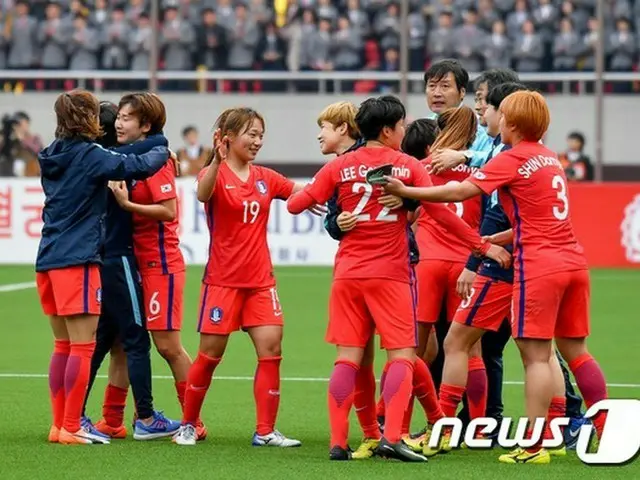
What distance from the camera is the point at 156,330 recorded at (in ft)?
26.8

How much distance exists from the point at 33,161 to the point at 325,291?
20.4ft

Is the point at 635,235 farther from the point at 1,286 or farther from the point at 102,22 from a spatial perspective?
the point at 102,22

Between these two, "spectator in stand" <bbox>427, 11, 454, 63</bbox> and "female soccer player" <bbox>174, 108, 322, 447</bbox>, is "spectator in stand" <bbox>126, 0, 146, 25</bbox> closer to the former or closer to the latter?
"spectator in stand" <bbox>427, 11, 454, 63</bbox>

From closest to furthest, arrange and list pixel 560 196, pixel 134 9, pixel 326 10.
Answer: pixel 560 196 → pixel 326 10 → pixel 134 9

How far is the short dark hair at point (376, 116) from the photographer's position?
727cm

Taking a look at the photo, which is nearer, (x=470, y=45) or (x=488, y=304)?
(x=488, y=304)

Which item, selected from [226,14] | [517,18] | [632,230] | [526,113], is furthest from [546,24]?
[526,113]

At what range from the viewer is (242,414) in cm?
902

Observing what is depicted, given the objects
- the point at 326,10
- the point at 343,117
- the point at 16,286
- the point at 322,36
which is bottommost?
the point at 16,286

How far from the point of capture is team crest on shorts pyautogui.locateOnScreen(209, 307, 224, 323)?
306 inches

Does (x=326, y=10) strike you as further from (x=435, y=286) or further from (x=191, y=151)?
(x=435, y=286)

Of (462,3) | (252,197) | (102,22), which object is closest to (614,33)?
(462,3)

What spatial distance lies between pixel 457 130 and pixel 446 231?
1.82 feet

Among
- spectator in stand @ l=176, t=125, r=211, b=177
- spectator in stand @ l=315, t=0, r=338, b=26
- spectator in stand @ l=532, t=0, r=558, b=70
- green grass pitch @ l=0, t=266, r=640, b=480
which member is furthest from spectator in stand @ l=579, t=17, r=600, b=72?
green grass pitch @ l=0, t=266, r=640, b=480
